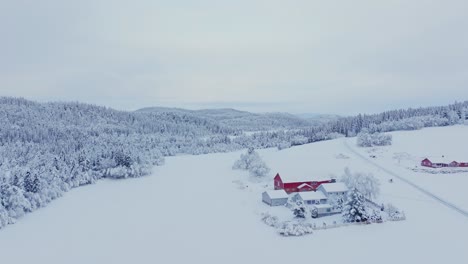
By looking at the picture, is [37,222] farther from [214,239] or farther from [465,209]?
[465,209]

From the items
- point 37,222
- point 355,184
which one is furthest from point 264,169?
point 37,222

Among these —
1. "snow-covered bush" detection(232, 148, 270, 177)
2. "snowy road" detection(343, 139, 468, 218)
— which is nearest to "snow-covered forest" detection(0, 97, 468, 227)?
"snow-covered bush" detection(232, 148, 270, 177)

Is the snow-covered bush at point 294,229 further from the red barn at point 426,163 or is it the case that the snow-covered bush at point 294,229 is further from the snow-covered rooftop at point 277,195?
the red barn at point 426,163

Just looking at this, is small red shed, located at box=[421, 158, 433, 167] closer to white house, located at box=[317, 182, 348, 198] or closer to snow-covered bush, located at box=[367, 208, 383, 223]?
white house, located at box=[317, 182, 348, 198]

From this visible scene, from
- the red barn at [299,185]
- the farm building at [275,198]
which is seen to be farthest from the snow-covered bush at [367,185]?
the farm building at [275,198]

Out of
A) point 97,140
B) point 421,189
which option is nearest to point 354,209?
point 421,189

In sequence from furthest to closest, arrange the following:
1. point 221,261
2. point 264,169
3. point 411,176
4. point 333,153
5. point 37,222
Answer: point 333,153, point 264,169, point 411,176, point 37,222, point 221,261
